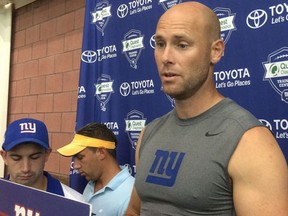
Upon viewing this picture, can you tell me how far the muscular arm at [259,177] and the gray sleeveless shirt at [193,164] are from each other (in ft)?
0.09

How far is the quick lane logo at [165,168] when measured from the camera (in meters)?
0.97

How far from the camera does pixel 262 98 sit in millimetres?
1388

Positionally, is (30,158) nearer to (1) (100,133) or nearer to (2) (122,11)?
(1) (100,133)

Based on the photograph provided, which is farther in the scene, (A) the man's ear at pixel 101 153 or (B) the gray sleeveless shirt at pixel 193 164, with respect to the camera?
(A) the man's ear at pixel 101 153

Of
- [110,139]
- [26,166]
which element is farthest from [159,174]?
[110,139]

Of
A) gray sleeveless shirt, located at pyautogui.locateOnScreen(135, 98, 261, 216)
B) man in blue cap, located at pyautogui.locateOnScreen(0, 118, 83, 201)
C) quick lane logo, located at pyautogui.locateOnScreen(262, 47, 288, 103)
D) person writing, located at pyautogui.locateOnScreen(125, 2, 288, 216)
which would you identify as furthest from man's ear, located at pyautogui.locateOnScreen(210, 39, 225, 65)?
man in blue cap, located at pyautogui.locateOnScreen(0, 118, 83, 201)

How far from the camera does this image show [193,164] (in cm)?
94

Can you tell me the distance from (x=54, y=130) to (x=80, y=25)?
2.48ft

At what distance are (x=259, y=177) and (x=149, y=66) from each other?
44.9 inches

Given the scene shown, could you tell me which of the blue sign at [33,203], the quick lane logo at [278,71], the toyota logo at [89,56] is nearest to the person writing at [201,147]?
the blue sign at [33,203]

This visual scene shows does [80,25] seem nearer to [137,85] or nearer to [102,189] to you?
[137,85]

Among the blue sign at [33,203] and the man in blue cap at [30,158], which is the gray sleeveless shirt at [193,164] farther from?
the man in blue cap at [30,158]

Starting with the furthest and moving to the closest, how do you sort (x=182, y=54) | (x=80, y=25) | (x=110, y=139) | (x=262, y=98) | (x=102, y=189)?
(x=80, y=25) < (x=110, y=139) < (x=102, y=189) < (x=262, y=98) < (x=182, y=54)

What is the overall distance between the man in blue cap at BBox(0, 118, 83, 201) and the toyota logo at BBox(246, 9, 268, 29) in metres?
0.95
